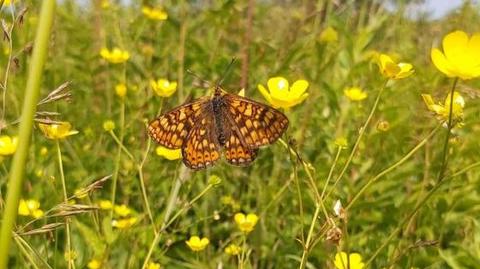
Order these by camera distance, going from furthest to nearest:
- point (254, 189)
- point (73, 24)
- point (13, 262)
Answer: point (73, 24), point (254, 189), point (13, 262)

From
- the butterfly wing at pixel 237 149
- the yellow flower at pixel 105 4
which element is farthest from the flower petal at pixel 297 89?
the yellow flower at pixel 105 4

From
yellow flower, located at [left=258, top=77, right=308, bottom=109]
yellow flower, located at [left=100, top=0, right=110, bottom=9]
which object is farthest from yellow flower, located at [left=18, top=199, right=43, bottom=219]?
yellow flower, located at [left=100, top=0, right=110, bottom=9]

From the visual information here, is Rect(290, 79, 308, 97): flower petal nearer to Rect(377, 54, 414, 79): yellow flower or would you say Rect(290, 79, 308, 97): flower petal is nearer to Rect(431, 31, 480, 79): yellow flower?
Rect(377, 54, 414, 79): yellow flower

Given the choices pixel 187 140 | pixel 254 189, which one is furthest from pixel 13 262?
pixel 254 189

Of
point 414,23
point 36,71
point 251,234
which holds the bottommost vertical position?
point 251,234

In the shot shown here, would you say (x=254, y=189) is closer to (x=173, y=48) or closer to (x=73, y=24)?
(x=173, y=48)

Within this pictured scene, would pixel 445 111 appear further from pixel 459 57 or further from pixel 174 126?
pixel 174 126
